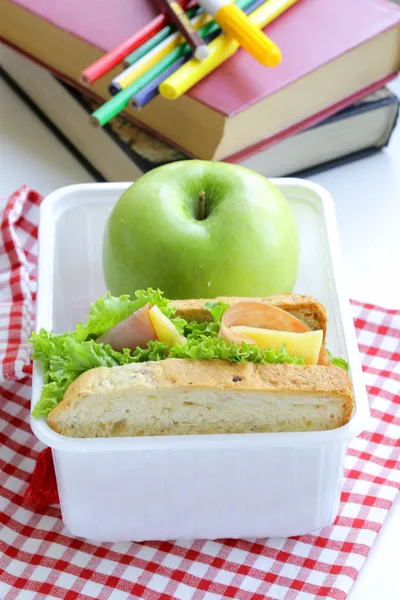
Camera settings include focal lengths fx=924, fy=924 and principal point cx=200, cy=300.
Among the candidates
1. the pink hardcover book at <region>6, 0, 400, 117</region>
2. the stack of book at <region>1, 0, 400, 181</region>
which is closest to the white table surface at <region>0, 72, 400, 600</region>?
the stack of book at <region>1, 0, 400, 181</region>

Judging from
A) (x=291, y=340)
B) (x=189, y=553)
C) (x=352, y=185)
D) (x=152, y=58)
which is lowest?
(x=352, y=185)

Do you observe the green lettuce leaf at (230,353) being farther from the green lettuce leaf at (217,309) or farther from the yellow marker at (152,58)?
the yellow marker at (152,58)

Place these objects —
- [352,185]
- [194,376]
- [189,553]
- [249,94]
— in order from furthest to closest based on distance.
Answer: [352,185], [249,94], [189,553], [194,376]

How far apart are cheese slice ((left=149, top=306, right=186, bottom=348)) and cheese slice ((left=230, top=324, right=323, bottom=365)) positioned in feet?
0.18

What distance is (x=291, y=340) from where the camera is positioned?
88 centimetres

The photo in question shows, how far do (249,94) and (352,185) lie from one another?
279mm

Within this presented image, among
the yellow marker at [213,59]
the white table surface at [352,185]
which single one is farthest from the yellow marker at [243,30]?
the white table surface at [352,185]

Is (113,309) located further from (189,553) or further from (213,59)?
(213,59)

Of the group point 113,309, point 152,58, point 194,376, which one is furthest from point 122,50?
point 194,376

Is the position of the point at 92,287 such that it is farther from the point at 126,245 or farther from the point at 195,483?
Result: the point at 195,483

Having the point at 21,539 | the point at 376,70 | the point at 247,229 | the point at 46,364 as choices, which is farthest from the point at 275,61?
the point at 21,539

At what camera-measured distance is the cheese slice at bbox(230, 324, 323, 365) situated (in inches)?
34.5

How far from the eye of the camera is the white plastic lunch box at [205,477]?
2.79 ft

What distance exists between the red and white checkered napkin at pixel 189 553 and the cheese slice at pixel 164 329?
0.76ft
